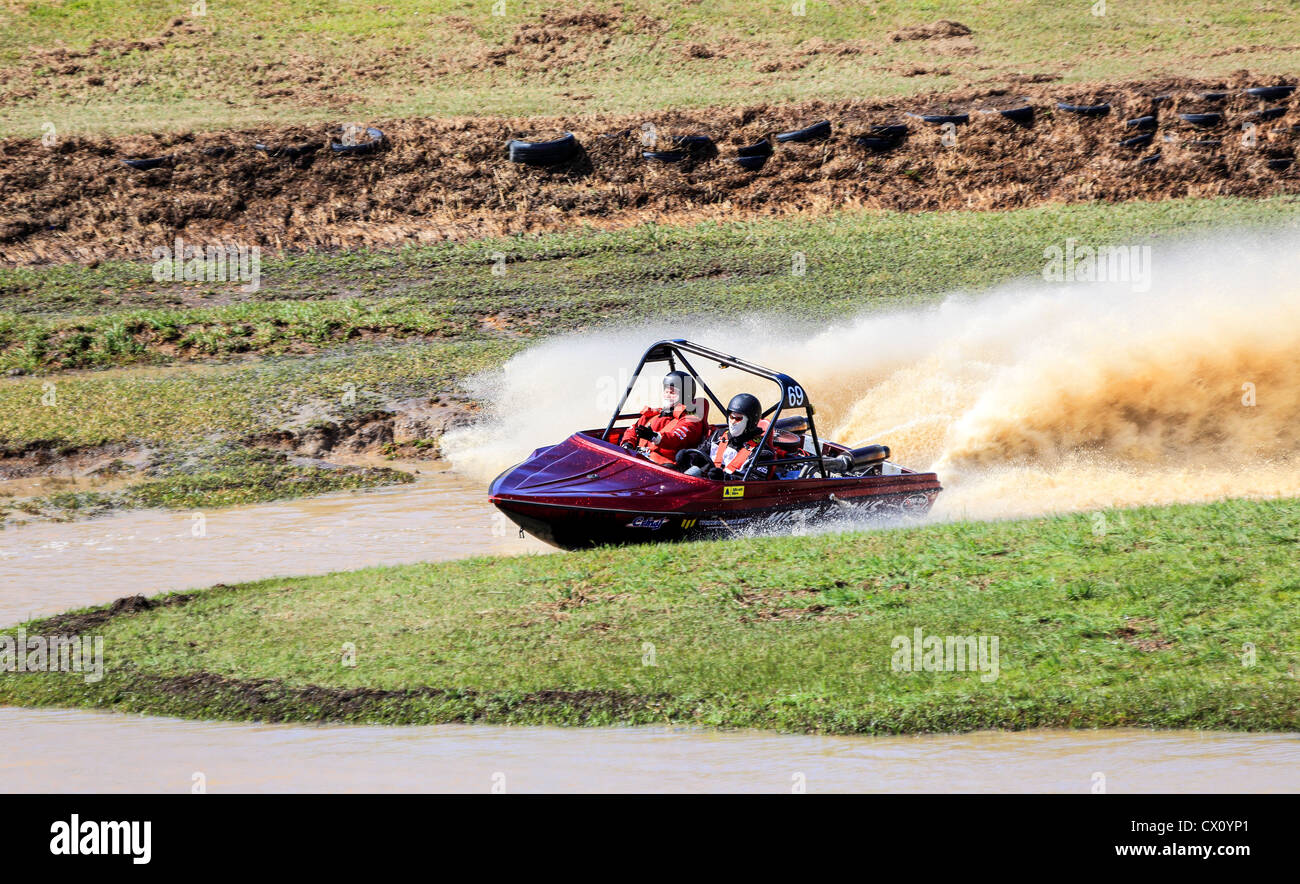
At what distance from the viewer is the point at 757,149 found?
32.5 meters

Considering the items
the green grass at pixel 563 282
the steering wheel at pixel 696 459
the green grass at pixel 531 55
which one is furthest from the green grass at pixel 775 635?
the green grass at pixel 531 55

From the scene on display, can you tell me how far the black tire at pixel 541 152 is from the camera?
3181 cm

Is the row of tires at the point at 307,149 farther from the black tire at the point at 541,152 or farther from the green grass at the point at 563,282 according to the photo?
the green grass at the point at 563,282

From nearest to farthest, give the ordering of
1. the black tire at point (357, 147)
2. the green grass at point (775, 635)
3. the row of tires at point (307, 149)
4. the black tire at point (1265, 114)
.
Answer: the green grass at point (775, 635)
the row of tires at point (307, 149)
the black tire at point (357, 147)
the black tire at point (1265, 114)

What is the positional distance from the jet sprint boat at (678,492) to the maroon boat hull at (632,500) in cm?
1

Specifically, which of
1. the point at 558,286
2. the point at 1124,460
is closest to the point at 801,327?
the point at 558,286

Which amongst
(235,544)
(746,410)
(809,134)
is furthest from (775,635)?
(809,134)

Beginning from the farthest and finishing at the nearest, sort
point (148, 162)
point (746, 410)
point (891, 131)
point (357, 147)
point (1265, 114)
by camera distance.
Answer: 1. point (891, 131)
2. point (1265, 114)
3. point (357, 147)
4. point (148, 162)
5. point (746, 410)

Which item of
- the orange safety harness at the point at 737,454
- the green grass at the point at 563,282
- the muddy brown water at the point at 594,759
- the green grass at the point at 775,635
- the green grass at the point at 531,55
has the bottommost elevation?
the muddy brown water at the point at 594,759

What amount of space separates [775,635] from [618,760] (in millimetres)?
2468

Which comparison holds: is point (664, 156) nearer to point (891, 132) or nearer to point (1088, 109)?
point (891, 132)

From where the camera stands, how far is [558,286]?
26.7 m

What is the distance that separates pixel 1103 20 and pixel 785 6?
1032 cm

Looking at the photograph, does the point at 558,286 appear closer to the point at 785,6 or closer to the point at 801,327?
the point at 801,327
